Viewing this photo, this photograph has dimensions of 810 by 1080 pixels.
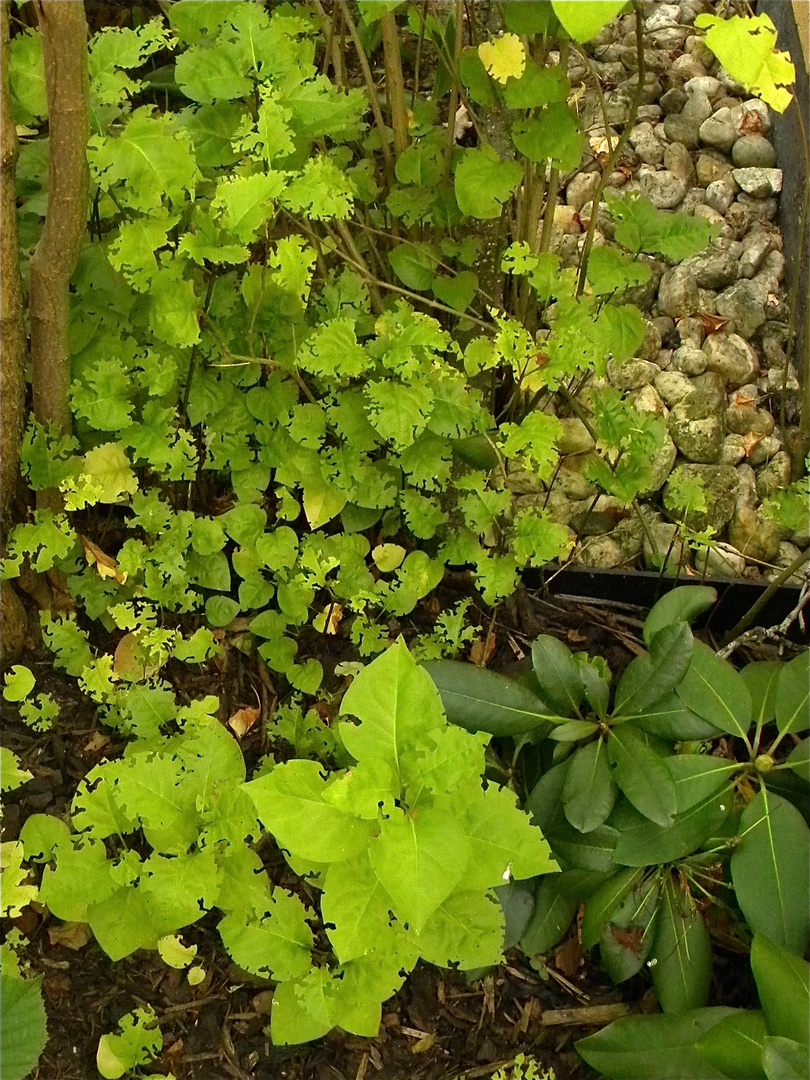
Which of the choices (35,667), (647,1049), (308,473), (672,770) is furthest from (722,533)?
(35,667)

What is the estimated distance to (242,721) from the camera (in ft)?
5.82

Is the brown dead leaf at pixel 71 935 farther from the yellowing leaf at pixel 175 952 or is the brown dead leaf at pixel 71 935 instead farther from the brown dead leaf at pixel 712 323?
the brown dead leaf at pixel 712 323

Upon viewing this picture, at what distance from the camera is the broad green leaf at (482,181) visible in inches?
63.1

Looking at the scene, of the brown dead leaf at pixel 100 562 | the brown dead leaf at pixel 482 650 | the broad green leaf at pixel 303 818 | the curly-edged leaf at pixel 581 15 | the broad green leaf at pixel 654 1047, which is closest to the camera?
the curly-edged leaf at pixel 581 15

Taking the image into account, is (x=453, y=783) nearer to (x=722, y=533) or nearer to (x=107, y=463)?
(x=107, y=463)

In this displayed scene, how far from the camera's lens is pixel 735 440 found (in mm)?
2090

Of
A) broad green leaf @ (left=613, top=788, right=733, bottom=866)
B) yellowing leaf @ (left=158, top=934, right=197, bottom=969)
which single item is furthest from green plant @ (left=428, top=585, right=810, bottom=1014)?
yellowing leaf @ (left=158, top=934, right=197, bottom=969)

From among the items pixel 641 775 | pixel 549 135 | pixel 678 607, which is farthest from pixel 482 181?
pixel 641 775

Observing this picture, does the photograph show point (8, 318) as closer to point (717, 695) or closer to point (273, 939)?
point (273, 939)

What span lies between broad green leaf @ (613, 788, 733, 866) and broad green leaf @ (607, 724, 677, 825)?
55 millimetres

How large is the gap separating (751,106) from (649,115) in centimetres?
28

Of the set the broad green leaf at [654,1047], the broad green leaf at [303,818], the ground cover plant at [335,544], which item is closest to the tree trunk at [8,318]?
the ground cover plant at [335,544]

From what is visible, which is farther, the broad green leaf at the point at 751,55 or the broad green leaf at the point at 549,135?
the broad green leaf at the point at 549,135

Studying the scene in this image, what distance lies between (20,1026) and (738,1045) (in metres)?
1.09
